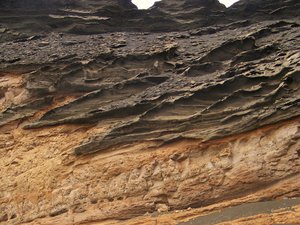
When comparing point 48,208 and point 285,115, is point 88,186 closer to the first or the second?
point 48,208

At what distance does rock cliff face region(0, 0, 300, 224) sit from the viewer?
9820 millimetres

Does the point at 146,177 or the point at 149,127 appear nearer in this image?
the point at 146,177

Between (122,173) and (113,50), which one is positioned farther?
(113,50)

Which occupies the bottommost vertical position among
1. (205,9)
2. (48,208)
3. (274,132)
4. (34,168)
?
(48,208)

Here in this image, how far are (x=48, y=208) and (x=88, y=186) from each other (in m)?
1.09

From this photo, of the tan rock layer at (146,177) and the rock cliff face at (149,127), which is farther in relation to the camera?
the rock cliff face at (149,127)

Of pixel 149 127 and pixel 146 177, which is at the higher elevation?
pixel 149 127

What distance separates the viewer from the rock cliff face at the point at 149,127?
9.82 m

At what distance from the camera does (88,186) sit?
1074cm

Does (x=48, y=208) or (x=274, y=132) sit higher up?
(x=274, y=132)

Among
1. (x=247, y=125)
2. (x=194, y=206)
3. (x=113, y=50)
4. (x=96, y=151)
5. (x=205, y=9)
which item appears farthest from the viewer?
(x=205, y=9)

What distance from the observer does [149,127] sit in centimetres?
1137

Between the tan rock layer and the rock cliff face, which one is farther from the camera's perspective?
the rock cliff face

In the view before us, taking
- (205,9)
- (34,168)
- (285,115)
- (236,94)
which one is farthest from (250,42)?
(34,168)
